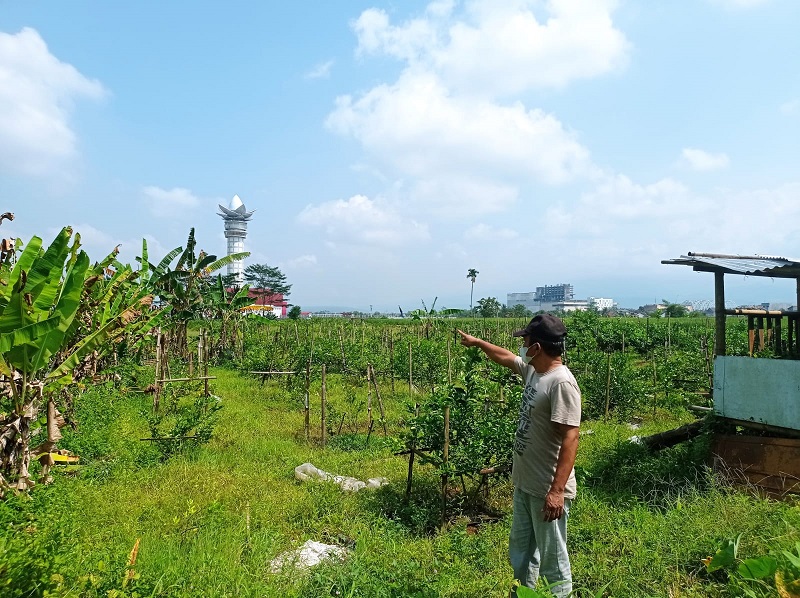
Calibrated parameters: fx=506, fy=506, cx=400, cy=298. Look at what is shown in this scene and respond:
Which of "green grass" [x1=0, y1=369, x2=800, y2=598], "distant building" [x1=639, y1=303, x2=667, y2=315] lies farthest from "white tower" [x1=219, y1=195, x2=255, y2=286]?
"green grass" [x1=0, y1=369, x2=800, y2=598]

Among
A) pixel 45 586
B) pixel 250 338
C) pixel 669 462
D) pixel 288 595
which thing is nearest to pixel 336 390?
pixel 250 338

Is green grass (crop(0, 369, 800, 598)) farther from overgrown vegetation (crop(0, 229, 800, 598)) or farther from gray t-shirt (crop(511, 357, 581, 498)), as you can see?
gray t-shirt (crop(511, 357, 581, 498))

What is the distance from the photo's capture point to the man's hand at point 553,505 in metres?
2.86

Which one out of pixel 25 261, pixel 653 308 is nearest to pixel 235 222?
pixel 653 308

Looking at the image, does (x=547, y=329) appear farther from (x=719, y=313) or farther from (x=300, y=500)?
(x=719, y=313)

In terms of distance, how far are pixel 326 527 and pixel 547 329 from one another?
3.04 meters

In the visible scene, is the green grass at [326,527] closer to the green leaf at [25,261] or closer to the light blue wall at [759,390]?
the light blue wall at [759,390]

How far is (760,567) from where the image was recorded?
8.39 ft

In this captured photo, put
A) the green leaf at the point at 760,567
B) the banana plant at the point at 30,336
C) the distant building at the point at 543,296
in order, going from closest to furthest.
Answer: the green leaf at the point at 760,567, the banana plant at the point at 30,336, the distant building at the point at 543,296

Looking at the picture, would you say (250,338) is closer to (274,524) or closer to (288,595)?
(274,524)

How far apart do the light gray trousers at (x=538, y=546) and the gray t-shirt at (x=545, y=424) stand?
102 mm

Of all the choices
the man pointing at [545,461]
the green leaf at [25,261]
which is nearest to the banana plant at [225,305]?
the green leaf at [25,261]

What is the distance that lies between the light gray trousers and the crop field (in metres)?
0.27

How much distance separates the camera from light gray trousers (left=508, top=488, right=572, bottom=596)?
2.94 metres
